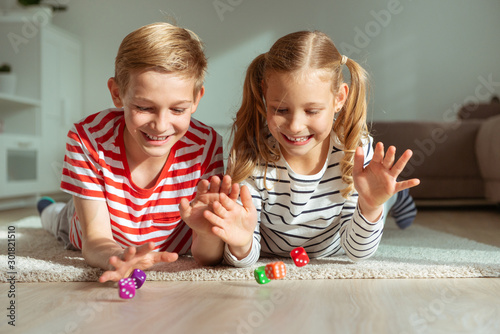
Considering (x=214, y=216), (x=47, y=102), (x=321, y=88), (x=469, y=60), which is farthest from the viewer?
(x=469, y=60)

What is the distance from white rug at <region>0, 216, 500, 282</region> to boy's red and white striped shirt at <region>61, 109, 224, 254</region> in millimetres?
108

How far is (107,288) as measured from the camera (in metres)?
0.92

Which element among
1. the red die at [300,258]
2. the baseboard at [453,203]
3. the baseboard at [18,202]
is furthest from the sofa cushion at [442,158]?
the baseboard at [18,202]

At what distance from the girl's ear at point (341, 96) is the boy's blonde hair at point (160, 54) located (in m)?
0.31

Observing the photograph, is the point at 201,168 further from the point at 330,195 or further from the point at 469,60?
the point at 469,60

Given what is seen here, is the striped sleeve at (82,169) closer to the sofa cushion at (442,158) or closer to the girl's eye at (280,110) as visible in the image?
the girl's eye at (280,110)

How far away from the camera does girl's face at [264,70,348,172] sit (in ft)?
3.33

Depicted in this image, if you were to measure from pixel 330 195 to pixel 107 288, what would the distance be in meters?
0.53

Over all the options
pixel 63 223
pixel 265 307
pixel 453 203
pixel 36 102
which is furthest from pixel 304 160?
pixel 36 102

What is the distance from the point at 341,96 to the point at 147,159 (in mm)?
475

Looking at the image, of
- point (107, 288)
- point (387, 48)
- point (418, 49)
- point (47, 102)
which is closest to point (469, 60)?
point (418, 49)

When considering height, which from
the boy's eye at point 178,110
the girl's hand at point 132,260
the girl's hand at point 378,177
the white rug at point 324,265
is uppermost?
the boy's eye at point 178,110

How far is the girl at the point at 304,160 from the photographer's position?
1.01 m

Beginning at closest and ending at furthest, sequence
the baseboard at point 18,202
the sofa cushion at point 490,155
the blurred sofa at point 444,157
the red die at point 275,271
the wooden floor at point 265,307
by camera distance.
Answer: the wooden floor at point 265,307, the red die at point 275,271, the sofa cushion at point 490,155, the blurred sofa at point 444,157, the baseboard at point 18,202
